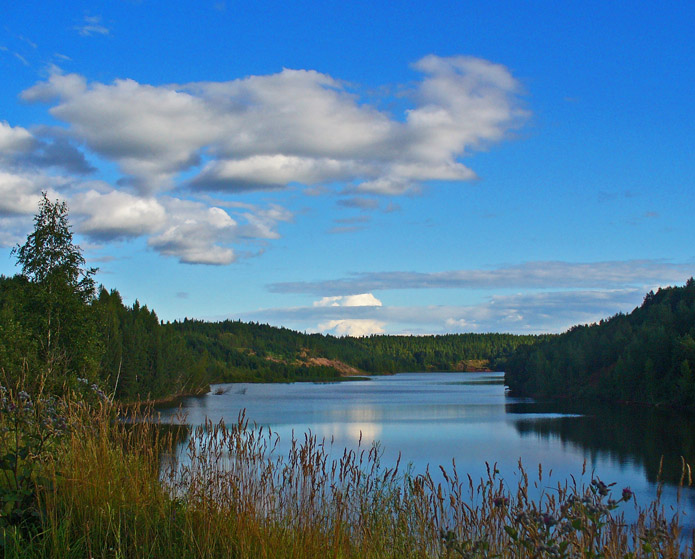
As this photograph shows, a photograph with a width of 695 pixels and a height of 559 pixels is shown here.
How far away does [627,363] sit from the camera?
72.2m

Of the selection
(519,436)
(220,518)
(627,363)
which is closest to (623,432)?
(519,436)

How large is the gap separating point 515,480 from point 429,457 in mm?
6809

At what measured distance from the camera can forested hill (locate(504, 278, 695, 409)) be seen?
203ft

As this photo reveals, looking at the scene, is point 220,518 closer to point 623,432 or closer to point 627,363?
point 623,432

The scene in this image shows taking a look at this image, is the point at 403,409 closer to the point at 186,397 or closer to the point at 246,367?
the point at 186,397

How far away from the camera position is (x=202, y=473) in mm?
6383

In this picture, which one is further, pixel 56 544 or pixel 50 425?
pixel 50 425

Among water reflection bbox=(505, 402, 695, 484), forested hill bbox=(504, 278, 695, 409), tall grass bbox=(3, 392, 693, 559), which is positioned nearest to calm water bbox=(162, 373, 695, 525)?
water reflection bbox=(505, 402, 695, 484)

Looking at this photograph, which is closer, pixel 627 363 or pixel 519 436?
pixel 519 436

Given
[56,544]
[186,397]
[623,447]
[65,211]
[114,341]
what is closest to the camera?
[56,544]

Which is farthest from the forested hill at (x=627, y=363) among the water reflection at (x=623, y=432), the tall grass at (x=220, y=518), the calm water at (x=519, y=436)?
the tall grass at (x=220, y=518)

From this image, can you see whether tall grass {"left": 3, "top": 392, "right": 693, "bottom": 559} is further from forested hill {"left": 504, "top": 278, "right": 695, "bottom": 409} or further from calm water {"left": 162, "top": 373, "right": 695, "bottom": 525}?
forested hill {"left": 504, "top": 278, "right": 695, "bottom": 409}

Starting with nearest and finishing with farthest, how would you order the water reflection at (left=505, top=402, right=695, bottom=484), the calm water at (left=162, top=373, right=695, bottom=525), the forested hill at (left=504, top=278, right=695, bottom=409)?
the calm water at (left=162, top=373, right=695, bottom=525), the water reflection at (left=505, top=402, right=695, bottom=484), the forested hill at (left=504, top=278, right=695, bottom=409)

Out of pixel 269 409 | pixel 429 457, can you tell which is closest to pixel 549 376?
pixel 269 409
